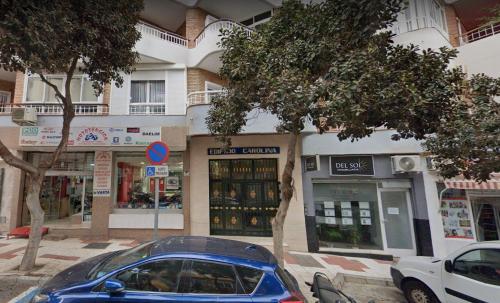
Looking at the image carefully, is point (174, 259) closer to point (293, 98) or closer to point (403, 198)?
point (293, 98)

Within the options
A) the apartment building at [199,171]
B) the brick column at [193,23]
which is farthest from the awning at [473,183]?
the brick column at [193,23]

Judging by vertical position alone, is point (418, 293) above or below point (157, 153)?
below

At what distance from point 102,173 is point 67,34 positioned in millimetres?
5270

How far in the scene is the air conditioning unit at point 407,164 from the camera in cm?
853

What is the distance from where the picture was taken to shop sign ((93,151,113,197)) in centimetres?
922

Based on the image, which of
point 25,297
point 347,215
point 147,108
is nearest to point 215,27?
point 147,108

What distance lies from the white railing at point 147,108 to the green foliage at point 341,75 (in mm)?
5034

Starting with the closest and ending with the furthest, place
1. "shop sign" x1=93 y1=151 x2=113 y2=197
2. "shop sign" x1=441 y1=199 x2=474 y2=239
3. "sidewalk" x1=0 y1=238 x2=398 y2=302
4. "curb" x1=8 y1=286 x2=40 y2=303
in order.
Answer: "curb" x1=8 y1=286 x2=40 y2=303 → "sidewalk" x1=0 y1=238 x2=398 y2=302 → "shop sign" x1=441 y1=199 x2=474 y2=239 → "shop sign" x1=93 y1=151 x2=113 y2=197

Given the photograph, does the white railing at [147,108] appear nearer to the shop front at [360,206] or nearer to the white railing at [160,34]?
the white railing at [160,34]

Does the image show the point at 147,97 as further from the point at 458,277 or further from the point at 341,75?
the point at 458,277

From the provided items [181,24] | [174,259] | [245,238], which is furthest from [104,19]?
[245,238]

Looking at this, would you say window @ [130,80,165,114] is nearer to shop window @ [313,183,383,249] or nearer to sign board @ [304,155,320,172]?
sign board @ [304,155,320,172]

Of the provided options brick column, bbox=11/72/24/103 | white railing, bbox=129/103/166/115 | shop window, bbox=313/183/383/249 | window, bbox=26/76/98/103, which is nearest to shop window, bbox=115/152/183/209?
white railing, bbox=129/103/166/115

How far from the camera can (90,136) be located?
8578 millimetres
